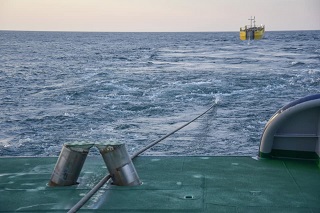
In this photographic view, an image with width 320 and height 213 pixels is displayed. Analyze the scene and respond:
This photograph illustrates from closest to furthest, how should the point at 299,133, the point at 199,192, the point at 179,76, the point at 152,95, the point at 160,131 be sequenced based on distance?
the point at 199,192 < the point at 299,133 < the point at 160,131 < the point at 152,95 < the point at 179,76

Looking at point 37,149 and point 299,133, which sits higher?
point 299,133

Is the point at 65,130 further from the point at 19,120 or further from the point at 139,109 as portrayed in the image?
the point at 139,109

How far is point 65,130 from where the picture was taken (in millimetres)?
18875

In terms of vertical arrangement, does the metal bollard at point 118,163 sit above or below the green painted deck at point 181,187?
above

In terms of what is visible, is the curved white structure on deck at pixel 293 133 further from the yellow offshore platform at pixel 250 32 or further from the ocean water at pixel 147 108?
the yellow offshore platform at pixel 250 32

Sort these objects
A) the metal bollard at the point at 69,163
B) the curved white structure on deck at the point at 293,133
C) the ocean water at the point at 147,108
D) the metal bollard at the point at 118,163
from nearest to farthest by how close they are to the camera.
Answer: the metal bollard at the point at 118,163
the metal bollard at the point at 69,163
the curved white structure on deck at the point at 293,133
the ocean water at the point at 147,108

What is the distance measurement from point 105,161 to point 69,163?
19.6 inches

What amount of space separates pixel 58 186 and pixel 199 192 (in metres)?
1.89

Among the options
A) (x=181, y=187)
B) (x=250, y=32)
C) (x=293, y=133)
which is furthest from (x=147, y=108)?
(x=250, y=32)

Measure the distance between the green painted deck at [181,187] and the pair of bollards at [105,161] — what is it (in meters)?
0.12

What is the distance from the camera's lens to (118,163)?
22.6 feet

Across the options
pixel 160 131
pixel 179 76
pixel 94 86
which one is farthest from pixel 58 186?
pixel 179 76

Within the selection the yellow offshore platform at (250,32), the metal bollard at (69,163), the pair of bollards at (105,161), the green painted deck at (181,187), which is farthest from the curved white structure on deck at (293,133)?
the yellow offshore platform at (250,32)

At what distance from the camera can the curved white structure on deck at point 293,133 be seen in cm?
816
